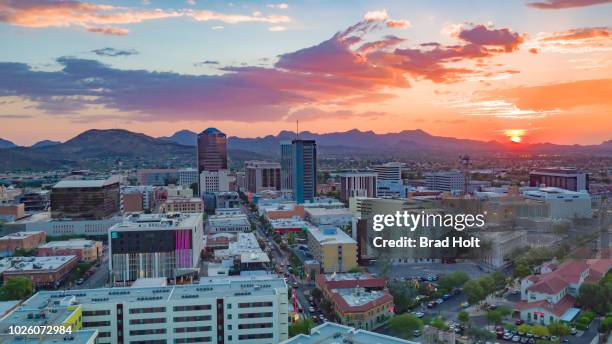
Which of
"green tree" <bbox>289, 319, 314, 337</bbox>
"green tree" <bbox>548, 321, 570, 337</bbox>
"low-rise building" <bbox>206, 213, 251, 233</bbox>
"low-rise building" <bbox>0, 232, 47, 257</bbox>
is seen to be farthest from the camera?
"low-rise building" <bbox>206, 213, 251, 233</bbox>

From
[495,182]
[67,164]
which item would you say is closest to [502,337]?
[495,182]

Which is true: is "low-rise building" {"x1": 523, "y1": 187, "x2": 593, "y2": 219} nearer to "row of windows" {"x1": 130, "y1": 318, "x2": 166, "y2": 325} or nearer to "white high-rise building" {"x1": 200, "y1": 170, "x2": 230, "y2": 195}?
"row of windows" {"x1": 130, "y1": 318, "x2": 166, "y2": 325}

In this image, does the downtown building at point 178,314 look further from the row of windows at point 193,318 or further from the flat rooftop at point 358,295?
the flat rooftop at point 358,295

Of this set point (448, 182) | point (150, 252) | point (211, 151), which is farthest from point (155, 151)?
point (150, 252)

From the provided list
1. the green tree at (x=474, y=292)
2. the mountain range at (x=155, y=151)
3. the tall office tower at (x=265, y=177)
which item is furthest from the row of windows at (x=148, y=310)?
the mountain range at (x=155, y=151)

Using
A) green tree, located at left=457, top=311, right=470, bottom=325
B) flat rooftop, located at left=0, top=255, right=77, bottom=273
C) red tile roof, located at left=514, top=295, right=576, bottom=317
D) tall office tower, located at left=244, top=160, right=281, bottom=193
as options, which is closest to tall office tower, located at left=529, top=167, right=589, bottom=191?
tall office tower, located at left=244, top=160, right=281, bottom=193

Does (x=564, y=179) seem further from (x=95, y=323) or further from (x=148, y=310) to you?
(x=95, y=323)
